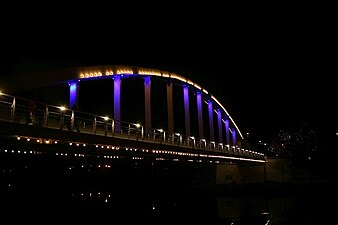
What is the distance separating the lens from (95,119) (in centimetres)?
1825

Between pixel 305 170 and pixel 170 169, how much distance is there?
18.8 m

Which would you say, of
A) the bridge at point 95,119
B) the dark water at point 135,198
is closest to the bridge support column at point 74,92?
the bridge at point 95,119

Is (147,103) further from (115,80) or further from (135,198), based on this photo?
(135,198)

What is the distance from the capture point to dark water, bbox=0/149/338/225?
2778 centimetres

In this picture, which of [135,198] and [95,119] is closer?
[95,119]

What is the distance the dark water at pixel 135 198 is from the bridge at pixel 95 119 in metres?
3.07

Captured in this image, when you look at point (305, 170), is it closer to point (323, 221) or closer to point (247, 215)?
point (247, 215)

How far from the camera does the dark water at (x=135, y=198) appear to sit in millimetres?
27781

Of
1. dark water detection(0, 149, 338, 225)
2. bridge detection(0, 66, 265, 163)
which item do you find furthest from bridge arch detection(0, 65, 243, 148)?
dark water detection(0, 149, 338, 225)

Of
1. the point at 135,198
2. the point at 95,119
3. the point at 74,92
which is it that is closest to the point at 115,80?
the point at 74,92

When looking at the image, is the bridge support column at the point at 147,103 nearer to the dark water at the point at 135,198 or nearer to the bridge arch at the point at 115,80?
the bridge arch at the point at 115,80

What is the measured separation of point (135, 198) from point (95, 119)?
24.8m

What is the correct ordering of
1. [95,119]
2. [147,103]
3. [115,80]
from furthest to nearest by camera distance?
[147,103] → [115,80] → [95,119]

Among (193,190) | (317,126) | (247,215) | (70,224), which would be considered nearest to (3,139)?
(70,224)
